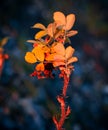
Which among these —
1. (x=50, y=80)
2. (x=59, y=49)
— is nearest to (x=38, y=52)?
(x=59, y=49)

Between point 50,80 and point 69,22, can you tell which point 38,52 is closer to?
point 69,22

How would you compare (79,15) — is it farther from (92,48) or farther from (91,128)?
(91,128)

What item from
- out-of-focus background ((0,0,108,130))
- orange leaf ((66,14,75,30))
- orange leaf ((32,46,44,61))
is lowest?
out-of-focus background ((0,0,108,130))

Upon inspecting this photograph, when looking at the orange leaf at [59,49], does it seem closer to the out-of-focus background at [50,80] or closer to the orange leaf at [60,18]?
the orange leaf at [60,18]

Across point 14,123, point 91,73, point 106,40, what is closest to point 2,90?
point 14,123

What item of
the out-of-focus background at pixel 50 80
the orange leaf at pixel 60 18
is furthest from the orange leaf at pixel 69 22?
the out-of-focus background at pixel 50 80

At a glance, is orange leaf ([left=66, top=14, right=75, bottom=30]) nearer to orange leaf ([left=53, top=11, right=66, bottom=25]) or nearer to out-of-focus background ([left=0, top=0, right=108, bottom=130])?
orange leaf ([left=53, top=11, right=66, bottom=25])

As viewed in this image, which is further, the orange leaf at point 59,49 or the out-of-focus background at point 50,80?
the out-of-focus background at point 50,80

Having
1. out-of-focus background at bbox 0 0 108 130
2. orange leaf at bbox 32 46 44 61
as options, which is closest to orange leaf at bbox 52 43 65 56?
orange leaf at bbox 32 46 44 61

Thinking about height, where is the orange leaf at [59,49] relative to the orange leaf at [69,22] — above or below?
below
